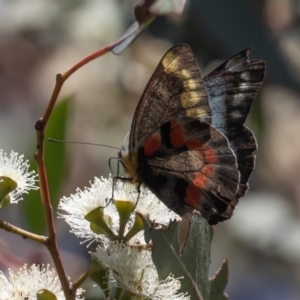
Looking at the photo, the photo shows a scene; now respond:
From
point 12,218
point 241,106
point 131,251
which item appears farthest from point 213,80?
point 12,218

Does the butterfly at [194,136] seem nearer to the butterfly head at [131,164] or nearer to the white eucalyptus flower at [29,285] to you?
the butterfly head at [131,164]

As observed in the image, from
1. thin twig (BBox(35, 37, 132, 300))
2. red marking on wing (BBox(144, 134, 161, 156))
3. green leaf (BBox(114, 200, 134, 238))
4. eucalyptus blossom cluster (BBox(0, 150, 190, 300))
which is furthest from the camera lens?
red marking on wing (BBox(144, 134, 161, 156))

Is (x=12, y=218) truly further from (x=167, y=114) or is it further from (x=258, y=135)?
(x=167, y=114)

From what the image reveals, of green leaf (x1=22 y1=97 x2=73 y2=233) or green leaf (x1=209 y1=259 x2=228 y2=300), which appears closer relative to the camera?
green leaf (x1=209 y1=259 x2=228 y2=300)

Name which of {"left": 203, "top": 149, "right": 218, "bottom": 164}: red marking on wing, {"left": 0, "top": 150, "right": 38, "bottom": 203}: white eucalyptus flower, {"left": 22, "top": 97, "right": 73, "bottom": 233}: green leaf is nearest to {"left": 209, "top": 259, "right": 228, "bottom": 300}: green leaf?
{"left": 203, "top": 149, "right": 218, "bottom": 164}: red marking on wing

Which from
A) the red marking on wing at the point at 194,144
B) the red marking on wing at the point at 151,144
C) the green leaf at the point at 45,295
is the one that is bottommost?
the green leaf at the point at 45,295

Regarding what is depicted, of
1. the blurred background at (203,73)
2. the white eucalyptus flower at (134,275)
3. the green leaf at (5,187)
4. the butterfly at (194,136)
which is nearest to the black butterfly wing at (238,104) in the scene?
the butterfly at (194,136)

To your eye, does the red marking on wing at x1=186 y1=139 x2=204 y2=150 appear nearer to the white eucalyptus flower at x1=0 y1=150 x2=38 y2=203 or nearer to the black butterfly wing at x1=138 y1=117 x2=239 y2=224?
the black butterfly wing at x1=138 y1=117 x2=239 y2=224
